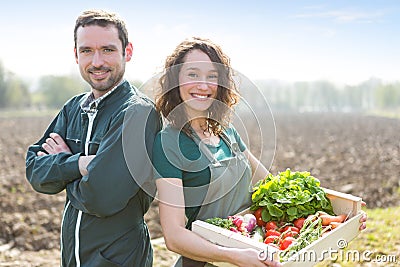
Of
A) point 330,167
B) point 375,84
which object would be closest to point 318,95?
point 375,84

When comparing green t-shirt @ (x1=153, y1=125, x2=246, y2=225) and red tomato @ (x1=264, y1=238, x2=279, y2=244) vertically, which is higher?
green t-shirt @ (x1=153, y1=125, x2=246, y2=225)

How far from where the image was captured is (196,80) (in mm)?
2471

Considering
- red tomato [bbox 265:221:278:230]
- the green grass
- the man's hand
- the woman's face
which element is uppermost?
the woman's face

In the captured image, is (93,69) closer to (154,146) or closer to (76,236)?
(154,146)

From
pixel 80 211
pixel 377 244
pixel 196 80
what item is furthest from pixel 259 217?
pixel 377 244

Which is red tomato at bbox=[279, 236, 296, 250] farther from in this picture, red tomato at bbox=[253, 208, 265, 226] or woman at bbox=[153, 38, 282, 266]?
red tomato at bbox=[253, 208, 265, 226]

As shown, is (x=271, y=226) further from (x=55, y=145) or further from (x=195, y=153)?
(x=55, y=145)

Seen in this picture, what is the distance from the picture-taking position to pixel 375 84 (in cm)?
11581

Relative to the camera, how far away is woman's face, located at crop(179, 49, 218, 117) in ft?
8.13

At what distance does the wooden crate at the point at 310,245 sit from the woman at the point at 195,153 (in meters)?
0.04

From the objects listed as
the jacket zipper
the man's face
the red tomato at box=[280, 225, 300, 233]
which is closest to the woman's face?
the man's face

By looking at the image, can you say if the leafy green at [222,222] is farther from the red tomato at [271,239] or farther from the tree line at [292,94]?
→ the tree line at [292,94]

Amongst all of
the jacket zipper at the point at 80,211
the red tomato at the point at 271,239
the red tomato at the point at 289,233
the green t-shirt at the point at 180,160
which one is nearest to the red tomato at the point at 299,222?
the red tomato at the point at 289,233

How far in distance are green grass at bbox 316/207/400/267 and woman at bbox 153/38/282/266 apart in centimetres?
221
